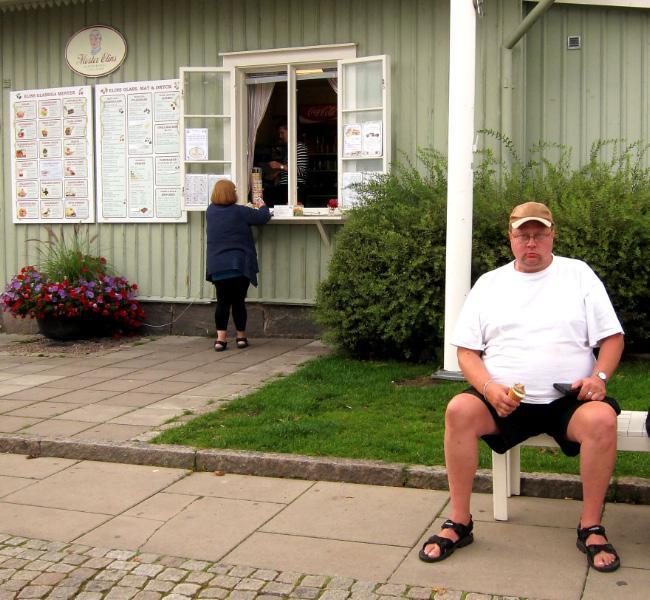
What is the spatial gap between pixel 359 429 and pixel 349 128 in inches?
178

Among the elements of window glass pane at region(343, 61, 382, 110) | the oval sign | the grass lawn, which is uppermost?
the oval sign

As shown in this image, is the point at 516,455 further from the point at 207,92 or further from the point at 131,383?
the point at 207,92

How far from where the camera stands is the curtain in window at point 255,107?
10172 millimetres

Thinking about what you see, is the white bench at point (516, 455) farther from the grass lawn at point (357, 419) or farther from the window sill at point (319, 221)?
the window sill at point (319, 221)

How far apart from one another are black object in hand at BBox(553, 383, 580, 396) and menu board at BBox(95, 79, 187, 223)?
7.00m

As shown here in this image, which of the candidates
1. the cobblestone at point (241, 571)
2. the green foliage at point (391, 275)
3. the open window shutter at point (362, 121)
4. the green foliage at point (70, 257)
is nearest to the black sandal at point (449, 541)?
the cobblestone at point (241, 571)

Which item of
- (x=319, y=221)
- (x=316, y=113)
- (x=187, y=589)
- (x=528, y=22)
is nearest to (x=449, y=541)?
(x=187, y=589)

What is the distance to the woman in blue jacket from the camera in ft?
30.4

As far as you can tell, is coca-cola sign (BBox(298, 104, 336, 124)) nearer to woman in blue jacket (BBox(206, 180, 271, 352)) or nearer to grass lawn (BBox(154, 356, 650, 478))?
woman in blue jacket (BBox(206, 180, 271, 352))

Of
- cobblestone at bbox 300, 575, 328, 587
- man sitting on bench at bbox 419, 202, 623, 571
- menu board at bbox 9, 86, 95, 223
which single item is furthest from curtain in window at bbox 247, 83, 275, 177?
cobblestone at bbox 300, 575, 328, 587

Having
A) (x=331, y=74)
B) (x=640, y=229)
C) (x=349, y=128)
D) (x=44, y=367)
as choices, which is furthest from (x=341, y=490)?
(x=331, y=74)

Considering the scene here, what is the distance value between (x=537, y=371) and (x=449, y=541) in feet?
2.74

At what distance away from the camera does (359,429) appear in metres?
5.84

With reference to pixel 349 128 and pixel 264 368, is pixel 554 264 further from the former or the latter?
pixel 349 128
